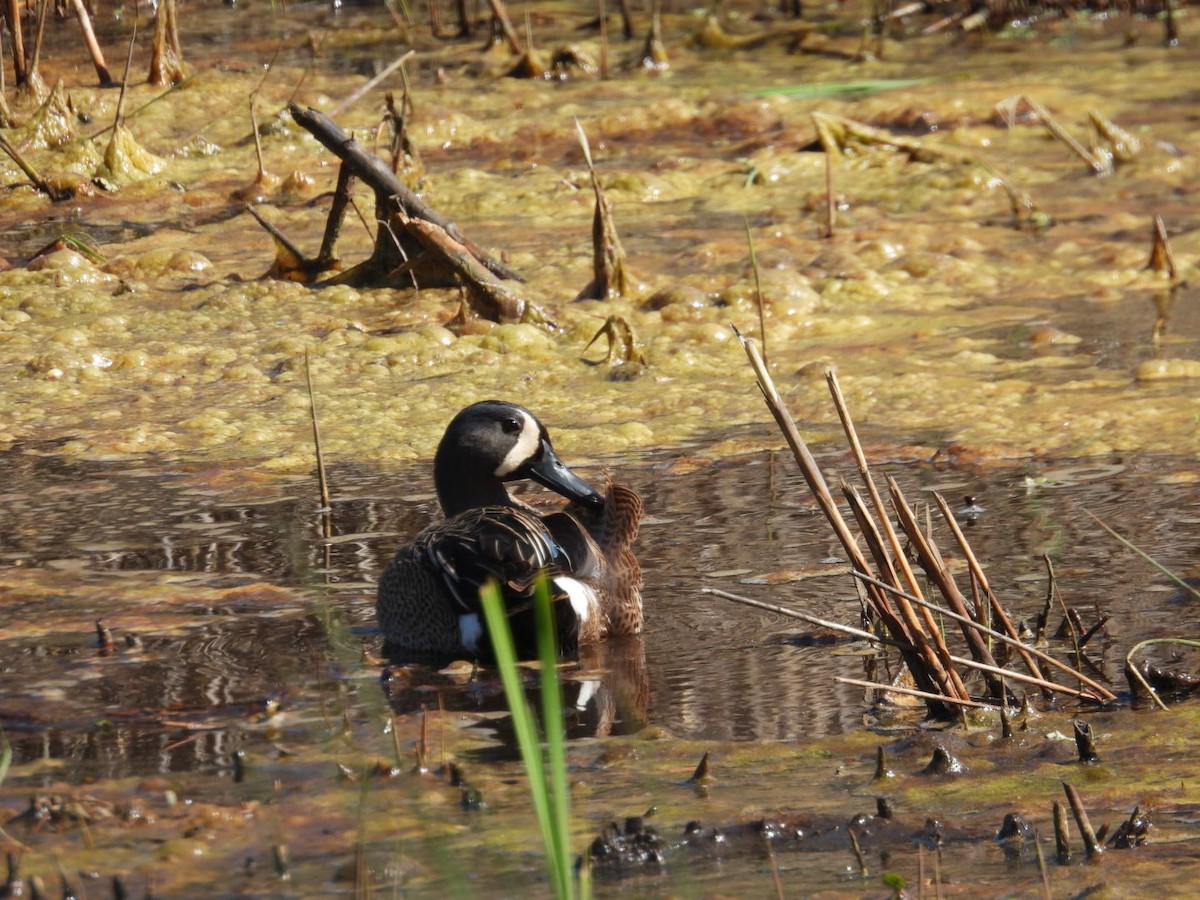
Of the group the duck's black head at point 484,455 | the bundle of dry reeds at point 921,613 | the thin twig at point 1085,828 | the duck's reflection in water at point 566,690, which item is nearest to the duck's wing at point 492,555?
the duck's reflection in water at point 566,690

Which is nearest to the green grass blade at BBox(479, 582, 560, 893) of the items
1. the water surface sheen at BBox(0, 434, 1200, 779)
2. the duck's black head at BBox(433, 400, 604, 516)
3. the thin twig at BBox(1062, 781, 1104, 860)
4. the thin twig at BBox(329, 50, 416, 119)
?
the thin twig at BBox(1062, 781, 1104, 860)

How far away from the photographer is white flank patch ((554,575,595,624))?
3.82 m

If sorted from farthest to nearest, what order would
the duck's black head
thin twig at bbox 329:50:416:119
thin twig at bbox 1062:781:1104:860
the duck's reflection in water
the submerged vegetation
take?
thin twig at bbox 329:50:416:119, the duck's black head, the duck's reflection in water, the submerged vegetation, thin twig at bbox 1062:781:1104:860

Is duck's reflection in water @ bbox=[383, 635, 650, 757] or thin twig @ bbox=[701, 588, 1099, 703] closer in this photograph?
thin twig @ bbox=[701, 588, 1099, 703]

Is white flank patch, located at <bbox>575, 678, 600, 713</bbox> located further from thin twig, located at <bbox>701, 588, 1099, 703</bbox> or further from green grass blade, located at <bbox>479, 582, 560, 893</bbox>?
green grass blade, located at <bbox>479, 582, 560, 893</bbox>

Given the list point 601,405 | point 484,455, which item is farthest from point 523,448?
point 601,405

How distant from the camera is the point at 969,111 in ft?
31.7

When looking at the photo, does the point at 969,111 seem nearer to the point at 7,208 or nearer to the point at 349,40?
the point at 349,40

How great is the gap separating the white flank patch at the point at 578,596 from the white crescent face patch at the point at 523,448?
0.70 metres

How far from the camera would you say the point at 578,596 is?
Result: 3832 mm

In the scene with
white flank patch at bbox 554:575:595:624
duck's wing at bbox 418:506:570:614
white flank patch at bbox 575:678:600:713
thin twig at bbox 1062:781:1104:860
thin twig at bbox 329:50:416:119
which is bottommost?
white flank patch at bbox 575:678:600:713

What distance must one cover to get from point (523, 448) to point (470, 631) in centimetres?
79

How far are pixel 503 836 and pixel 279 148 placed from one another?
6.79 meters

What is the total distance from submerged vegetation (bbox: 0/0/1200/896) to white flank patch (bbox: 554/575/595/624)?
95mm
